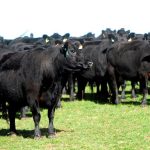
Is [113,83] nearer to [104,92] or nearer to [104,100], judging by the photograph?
[104,100]

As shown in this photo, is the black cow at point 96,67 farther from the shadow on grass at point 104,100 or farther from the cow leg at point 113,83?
the cow leg at point 113,83

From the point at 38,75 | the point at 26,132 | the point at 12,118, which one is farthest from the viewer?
the point at 26,132

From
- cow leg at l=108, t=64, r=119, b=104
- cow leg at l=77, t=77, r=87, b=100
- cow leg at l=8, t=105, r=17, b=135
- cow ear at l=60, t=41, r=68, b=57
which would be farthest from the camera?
cow leg at l=77, t=77, r=87, b=100

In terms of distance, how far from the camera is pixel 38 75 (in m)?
10.3

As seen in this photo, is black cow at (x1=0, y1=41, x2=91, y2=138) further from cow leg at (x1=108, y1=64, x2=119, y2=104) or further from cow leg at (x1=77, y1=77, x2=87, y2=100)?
cow leg at (x1=77, y1=77, x2=87, y2=100)

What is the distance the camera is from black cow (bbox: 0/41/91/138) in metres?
10.3

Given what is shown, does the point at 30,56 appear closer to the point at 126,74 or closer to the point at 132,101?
the point at 126,74

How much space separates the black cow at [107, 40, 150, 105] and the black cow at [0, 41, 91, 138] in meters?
5.12

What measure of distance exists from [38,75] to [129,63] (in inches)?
241

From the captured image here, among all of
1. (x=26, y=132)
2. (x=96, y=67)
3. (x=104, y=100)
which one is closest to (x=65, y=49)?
(x=26, y=132)

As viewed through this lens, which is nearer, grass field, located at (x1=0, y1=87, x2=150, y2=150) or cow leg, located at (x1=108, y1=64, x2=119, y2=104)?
grass field, located at (x1=0, y1=87, x2=150, y2=150)

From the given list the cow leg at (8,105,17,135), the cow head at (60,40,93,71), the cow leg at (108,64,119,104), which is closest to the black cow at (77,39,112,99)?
the cow leg at (108,64,119,104)

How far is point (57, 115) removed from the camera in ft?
46.2

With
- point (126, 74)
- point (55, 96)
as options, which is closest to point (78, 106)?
point (126, 74)
